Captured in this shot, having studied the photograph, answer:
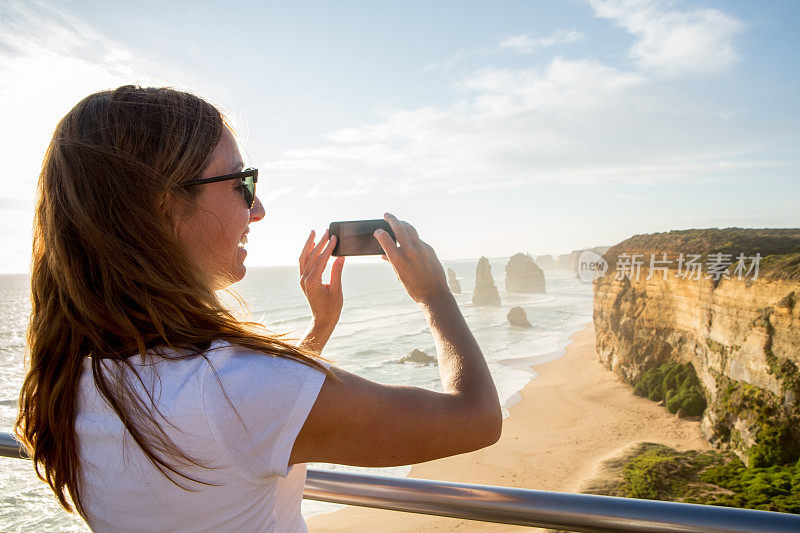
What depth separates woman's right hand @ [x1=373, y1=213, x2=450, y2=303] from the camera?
3.40 feet

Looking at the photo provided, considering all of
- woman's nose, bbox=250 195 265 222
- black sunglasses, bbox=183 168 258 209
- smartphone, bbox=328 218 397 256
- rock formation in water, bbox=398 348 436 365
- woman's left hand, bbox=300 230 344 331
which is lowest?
rock formation in water, bbox=398 348 436 365

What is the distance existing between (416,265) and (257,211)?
1.34 feet

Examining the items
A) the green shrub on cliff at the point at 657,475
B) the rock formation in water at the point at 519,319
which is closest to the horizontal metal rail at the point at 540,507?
the green shrub on cliff at the point at 657,475

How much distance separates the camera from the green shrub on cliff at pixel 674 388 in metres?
21.1

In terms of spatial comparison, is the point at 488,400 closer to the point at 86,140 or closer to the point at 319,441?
the point at 319,441

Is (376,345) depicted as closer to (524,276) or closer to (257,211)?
(257,211)

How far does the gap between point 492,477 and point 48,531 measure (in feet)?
43.5

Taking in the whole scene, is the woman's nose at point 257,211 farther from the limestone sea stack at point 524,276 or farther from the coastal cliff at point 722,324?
the limestone sea stack at point 524,276

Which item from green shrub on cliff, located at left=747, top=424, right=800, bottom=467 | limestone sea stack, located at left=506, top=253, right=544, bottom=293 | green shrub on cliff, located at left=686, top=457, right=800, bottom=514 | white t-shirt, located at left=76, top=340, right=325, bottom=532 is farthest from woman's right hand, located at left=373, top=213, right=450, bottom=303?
limestone sea stack, located at left=506, top=253, right=544, bottom=293

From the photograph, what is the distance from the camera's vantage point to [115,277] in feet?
2.63

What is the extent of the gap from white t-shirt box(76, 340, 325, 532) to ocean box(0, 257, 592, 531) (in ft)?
0.68

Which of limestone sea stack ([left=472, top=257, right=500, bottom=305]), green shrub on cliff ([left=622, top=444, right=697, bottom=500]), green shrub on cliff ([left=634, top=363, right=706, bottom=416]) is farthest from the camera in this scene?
limestone sea stack ([left=472, top=257, right=500, bottom=305])

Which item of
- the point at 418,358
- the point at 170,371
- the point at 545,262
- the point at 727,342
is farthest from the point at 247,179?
the point at 545,262

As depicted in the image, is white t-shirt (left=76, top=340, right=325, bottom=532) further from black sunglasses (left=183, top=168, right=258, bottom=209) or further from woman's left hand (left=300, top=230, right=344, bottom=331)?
woman's left hand (left=300, top=230, right=344, bottom=331)
